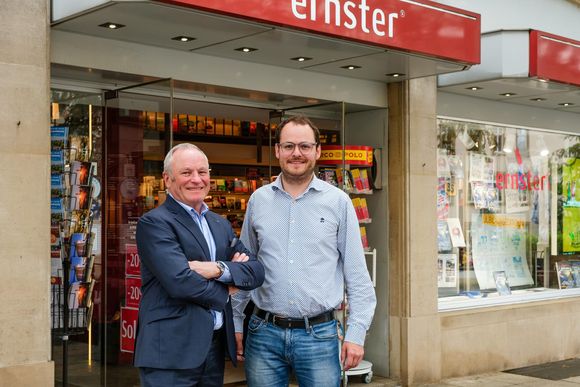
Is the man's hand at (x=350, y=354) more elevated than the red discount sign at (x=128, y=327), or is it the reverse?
the man's hand at (x=350, y=354)

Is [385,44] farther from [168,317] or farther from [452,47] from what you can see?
[168,317]

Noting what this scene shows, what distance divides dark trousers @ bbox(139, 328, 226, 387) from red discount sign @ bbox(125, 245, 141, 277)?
3172mm

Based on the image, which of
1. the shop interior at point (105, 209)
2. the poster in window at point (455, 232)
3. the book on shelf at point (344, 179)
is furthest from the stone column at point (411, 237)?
the shop interior at point (105, 209)

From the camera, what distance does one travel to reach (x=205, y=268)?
155 inches

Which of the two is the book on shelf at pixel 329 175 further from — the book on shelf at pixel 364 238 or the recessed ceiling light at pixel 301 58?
the recessed ceiling light at pixel 301 58

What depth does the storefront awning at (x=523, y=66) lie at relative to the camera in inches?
331

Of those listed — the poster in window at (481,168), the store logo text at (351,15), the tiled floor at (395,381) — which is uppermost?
the store logo text at (351,15)

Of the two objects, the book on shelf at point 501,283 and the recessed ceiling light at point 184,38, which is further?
Answer: the book on shelf at point 501,283

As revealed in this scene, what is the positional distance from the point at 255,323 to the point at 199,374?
459 millimetres

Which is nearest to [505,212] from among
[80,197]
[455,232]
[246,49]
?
[455,232]

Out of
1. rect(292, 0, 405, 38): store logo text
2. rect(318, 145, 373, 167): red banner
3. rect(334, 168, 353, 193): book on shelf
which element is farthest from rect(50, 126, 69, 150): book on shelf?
rect(334, 168, 353, 193): book on shelf

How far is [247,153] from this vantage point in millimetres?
11180

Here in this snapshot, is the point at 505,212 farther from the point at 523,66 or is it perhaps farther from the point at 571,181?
the point at 523,66

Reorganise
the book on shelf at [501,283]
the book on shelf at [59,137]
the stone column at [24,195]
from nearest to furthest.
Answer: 1. the stone column at [24,195]
2. the book on shelf at [59,137]
3. the book on shelf at [501,283]
